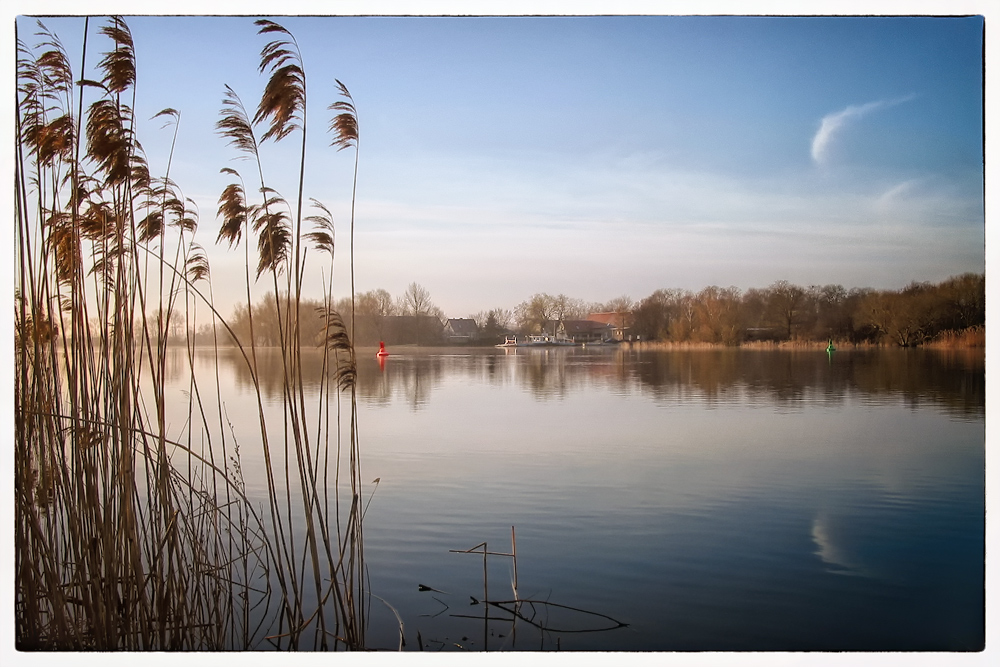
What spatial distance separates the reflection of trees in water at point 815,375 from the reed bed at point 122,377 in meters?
1.75

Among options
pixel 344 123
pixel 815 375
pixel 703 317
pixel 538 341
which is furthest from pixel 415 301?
pixel 815 375

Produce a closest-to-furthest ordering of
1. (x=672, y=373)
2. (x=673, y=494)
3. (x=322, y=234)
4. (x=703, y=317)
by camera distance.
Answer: (x=322, y=234) → (x=673, y=494) → (x=703, y=317) → (x=672, y=373)

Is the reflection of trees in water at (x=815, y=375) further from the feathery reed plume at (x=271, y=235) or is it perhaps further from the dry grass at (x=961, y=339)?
the feathery reed plume at (x=271, y=235)

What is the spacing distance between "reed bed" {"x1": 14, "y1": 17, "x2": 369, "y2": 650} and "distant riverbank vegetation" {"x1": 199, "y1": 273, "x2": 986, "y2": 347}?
705 mm

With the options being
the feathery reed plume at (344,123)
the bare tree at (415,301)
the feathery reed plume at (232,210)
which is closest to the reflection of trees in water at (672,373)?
the bare tree at (415,301)

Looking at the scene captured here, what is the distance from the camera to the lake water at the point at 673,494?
277 cm

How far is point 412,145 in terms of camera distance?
3350 millimetres

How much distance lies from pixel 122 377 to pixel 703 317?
243cm

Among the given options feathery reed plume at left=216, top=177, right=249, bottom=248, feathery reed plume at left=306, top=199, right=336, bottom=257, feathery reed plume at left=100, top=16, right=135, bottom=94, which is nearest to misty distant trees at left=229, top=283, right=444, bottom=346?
feathery reed plume at left=306, top=199, right=336, bottom=257

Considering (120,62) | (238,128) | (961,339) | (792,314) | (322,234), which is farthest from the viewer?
(792,314)

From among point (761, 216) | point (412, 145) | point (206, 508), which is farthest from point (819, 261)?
point (206, 508)

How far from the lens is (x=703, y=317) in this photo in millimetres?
3770

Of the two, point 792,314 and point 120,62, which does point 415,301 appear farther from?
point 792,314
